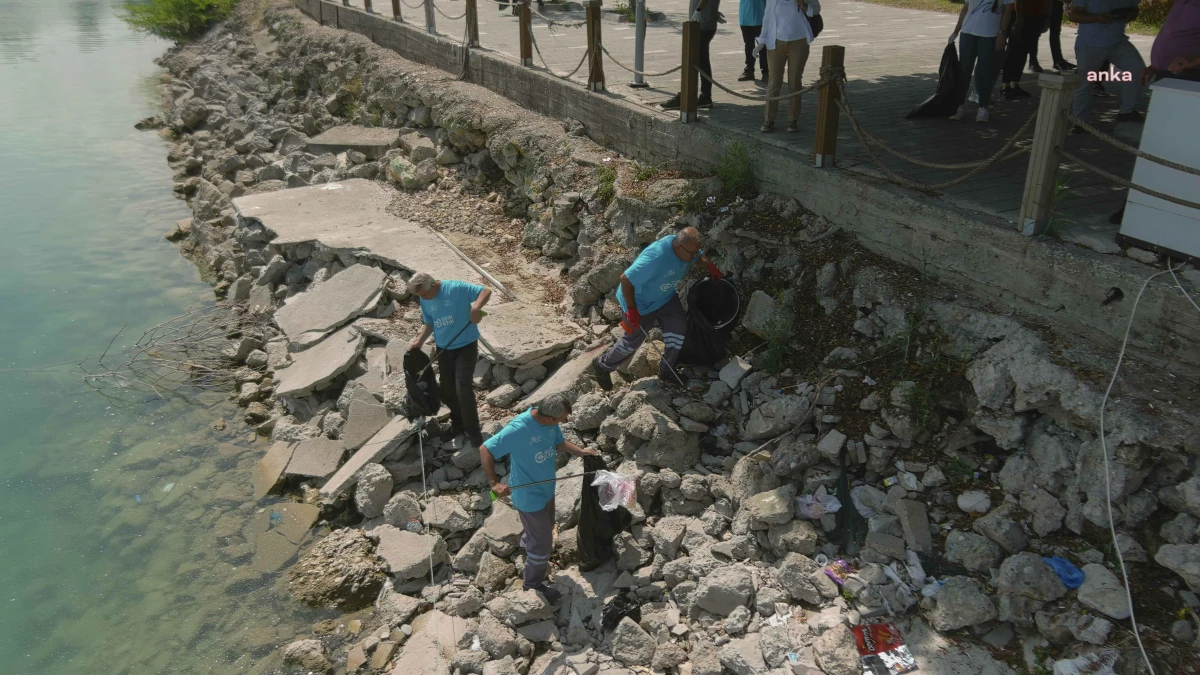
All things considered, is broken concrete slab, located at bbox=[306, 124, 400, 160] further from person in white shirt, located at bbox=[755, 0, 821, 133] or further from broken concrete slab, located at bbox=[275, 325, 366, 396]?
person in white shirt, located at bbox=[755, 0, 821, 133]

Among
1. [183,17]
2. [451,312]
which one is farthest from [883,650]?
[183,17]

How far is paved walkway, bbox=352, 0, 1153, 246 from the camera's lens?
21.3 feet

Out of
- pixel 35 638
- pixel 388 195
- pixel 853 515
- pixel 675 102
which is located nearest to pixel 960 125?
pixel 675 102

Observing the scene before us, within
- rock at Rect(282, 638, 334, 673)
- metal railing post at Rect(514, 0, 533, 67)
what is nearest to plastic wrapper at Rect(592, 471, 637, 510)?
rock at Rect(282, 638, 334, 673)

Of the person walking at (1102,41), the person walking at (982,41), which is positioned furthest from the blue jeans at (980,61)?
the person walking at (1102,41)

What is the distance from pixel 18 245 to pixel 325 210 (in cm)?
567

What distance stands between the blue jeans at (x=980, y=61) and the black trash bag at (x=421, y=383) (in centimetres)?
578

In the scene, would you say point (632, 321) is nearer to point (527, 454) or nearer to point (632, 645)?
point (527, 454)

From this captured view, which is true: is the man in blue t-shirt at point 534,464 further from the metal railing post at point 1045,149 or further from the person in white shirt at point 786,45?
the person in white shirt at point 786,45

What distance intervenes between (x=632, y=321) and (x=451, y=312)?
147cm

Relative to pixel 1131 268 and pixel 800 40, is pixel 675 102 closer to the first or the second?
pixel 800 40

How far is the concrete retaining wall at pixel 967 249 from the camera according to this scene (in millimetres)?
5090

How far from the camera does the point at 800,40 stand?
323 inches

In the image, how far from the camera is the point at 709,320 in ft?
23.2
